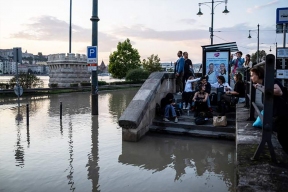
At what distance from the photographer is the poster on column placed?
13.2m

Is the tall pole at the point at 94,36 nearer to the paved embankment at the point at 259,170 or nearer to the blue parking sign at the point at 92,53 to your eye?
the blue parking sign at the point at 92,53

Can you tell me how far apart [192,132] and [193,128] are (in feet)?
0.75

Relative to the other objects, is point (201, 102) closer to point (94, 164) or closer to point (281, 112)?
point (94, 164)

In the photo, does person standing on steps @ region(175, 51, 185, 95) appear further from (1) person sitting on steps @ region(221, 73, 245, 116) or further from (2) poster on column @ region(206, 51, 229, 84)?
(1) person sitting on steps @ region(221, 73, 245, 116)

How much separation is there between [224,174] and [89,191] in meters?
2.70

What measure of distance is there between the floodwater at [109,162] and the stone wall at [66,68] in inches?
1377

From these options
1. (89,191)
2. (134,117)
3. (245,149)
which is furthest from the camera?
(134,117)

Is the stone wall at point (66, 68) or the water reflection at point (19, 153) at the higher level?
the stone wall at point (66, 68)

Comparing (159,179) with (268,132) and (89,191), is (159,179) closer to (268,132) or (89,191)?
(89,191)

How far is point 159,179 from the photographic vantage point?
580cm

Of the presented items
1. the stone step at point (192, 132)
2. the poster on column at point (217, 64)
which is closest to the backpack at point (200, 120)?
the stone step at point (192, 132)

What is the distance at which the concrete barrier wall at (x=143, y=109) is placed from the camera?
28.9ft

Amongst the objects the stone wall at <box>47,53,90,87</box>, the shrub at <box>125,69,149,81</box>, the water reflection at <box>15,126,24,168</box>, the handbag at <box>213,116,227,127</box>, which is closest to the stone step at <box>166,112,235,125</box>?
the handbag at <box>213,116,227,127</box>

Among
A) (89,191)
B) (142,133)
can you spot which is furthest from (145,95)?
(89,191)
